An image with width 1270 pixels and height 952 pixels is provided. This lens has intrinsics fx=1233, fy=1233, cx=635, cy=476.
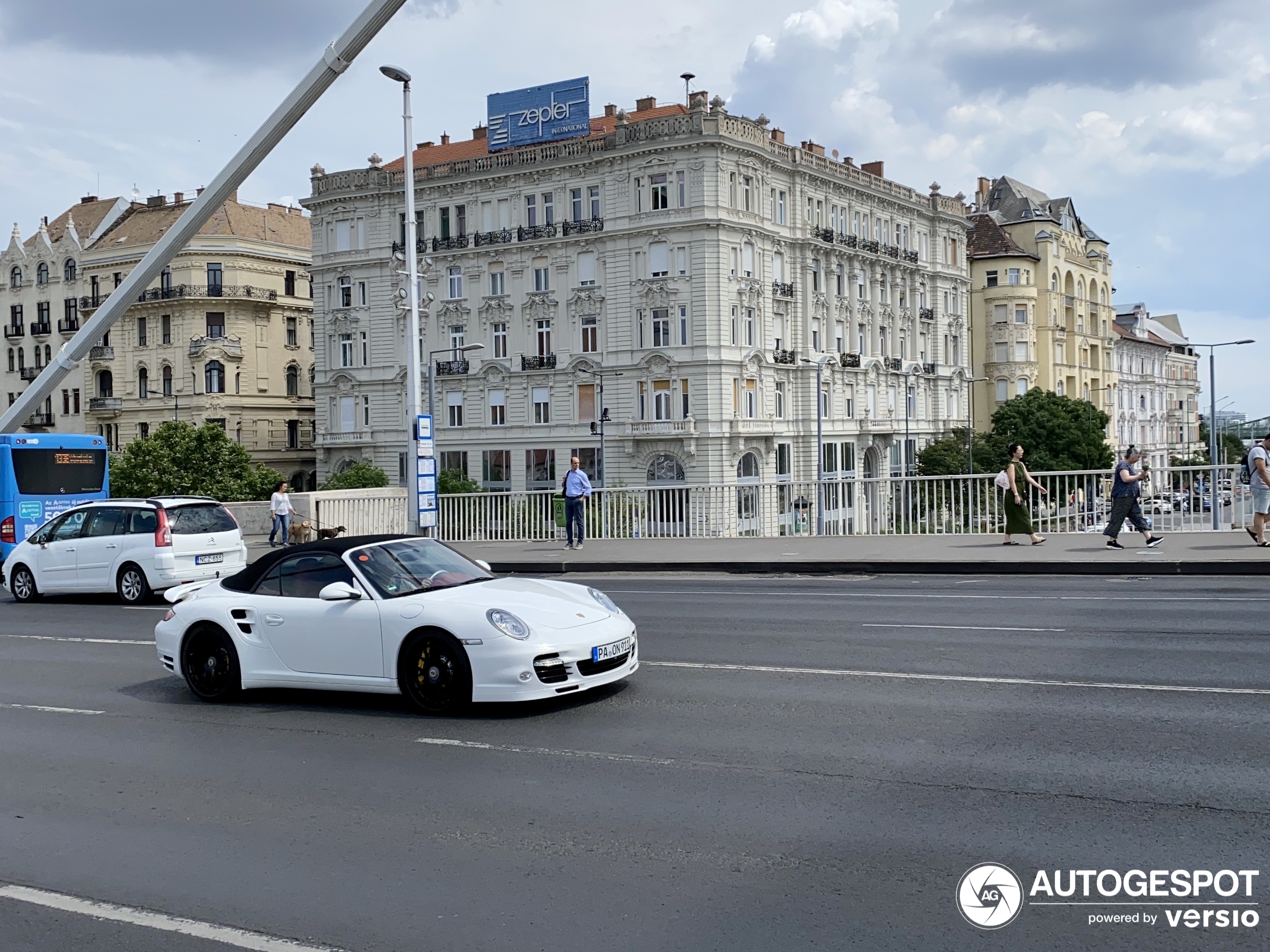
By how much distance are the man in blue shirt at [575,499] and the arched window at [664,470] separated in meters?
39.8

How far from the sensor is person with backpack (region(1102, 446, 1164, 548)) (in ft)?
61.8

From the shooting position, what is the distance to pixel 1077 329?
346 feet

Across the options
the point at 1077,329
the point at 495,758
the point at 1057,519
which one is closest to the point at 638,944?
the point at 495,758

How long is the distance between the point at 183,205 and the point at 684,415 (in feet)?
142

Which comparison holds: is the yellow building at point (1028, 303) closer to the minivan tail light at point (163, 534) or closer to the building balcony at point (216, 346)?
the building balcony at point (216, 346)

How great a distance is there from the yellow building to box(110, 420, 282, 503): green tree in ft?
191

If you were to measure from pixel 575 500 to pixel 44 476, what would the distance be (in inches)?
506

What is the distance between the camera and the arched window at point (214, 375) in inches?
3189

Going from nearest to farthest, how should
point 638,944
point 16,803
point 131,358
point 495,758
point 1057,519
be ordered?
1. point 638,944
2. point 16,803
3. point 495,758
4. point 1057,519
5. point 131,358

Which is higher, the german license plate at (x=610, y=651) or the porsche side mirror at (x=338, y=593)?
the porsche side mirror at (x=338, y=593)

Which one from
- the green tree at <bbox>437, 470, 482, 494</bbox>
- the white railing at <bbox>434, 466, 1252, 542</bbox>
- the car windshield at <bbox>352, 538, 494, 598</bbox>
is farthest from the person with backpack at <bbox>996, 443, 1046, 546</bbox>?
the green tree at <bbox>437, 470, 482, 494</bbox>

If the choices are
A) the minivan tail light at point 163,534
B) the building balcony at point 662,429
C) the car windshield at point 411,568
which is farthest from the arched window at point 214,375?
the car windshield at point 411,568

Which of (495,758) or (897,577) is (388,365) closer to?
(897,577)

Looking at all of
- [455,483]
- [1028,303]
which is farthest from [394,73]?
[1028,303]
